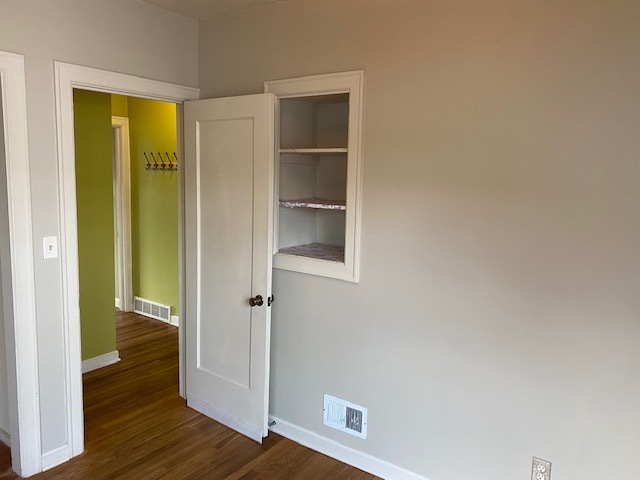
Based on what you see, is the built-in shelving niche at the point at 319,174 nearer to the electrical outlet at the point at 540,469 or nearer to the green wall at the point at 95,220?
the electrical outlet at the point at 540,469

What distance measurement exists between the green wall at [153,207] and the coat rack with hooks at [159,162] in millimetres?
42

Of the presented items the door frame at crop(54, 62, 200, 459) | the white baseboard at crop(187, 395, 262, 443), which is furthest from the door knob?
the door frame at crop(54, 62, 200, 459)

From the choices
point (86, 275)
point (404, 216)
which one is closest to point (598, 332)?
point (404, 216)

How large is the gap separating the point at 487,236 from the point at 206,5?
82.9 inches

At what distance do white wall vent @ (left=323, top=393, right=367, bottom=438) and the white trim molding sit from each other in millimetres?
1569

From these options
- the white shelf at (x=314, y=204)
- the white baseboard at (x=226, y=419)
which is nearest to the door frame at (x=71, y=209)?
the white baseboard at (x=226, y=419)

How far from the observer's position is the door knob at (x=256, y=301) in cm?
274

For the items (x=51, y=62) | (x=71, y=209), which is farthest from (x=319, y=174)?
(x=51, y=62)

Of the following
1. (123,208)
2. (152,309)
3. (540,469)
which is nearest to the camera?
(540,469)

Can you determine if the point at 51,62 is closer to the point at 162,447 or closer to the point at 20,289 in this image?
the point at 20,289

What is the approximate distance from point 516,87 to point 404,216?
761 millimetres

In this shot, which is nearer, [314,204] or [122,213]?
[314,204]

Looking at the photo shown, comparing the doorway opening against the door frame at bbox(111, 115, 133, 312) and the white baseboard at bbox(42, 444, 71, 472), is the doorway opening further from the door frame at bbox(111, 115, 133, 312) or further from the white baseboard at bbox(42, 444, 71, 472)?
the white baseboard at bbox(42, 444, 71, 472)

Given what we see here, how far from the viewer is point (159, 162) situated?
16.2 ft
